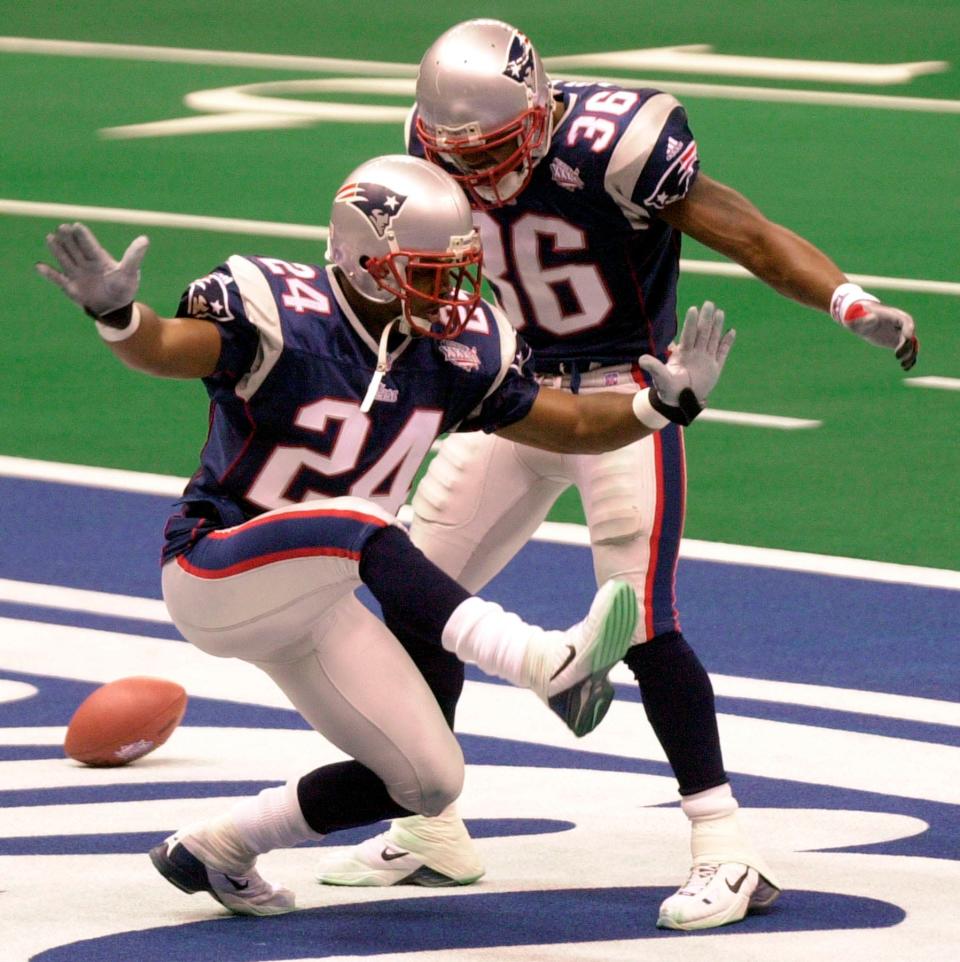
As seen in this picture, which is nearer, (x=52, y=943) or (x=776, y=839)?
(x=52, y=943)

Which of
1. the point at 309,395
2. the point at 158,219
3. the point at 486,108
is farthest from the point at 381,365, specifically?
the point at 158,219

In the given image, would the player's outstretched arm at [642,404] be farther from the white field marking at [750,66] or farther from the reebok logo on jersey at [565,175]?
the white field marking at [750,66]

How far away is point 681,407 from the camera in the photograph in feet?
17.3

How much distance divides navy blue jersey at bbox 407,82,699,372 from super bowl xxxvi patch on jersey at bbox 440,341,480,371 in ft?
1.80

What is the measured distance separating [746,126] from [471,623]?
487 inches

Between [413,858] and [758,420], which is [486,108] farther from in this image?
[758,420]

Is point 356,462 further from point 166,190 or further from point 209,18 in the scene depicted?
point 209,18

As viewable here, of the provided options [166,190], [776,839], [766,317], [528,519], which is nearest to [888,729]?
[776,839]

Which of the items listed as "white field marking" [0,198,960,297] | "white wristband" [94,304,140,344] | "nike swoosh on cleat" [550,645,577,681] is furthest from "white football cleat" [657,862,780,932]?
"white field marking" [0,198,960,297]

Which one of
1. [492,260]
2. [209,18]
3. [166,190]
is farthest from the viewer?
[209,18]

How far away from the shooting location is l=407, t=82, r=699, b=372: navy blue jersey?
18.6 ft

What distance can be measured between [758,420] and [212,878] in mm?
5083

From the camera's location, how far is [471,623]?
4887 mm

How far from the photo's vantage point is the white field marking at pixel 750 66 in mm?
19125
